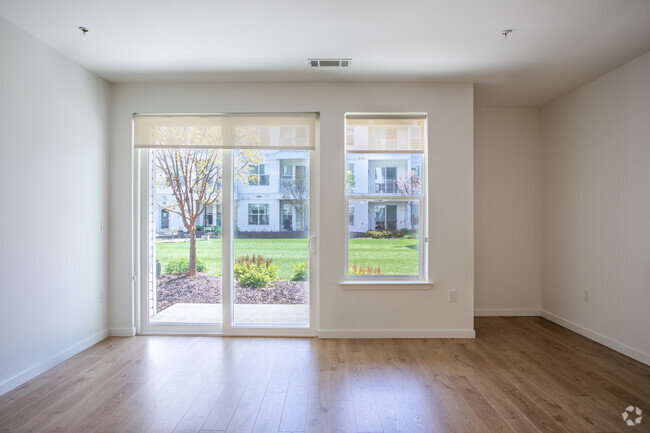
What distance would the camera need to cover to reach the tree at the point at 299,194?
12.6 ft

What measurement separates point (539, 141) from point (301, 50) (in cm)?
346

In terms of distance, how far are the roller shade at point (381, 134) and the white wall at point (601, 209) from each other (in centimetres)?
179

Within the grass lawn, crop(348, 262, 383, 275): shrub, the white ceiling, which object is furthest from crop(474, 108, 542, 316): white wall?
crop(348, 262, 383, 275): shrub

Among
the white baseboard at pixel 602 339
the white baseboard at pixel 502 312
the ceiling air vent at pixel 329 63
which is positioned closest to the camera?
the white baseboard at pixel 602 339

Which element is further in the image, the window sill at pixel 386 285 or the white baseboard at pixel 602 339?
the window sill at pixel 386 285

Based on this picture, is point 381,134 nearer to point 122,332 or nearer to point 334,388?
point 334,388

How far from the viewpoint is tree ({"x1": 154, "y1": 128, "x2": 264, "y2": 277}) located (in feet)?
12.7

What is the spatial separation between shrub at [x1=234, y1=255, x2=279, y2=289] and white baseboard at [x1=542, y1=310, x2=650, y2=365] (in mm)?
3501

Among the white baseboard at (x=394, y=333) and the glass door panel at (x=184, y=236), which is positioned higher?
the glass door panel at (x=184, y=236)

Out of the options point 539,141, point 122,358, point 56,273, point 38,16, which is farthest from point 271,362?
point 539,141

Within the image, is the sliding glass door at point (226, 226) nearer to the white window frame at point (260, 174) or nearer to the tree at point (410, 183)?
the white window frame at point (260, 174)

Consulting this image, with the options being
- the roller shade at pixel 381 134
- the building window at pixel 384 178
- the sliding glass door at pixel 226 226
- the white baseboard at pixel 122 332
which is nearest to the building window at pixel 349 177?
the roller shade at pixel 381 134

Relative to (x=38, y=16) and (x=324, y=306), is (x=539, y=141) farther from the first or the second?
(x=38, y=16)

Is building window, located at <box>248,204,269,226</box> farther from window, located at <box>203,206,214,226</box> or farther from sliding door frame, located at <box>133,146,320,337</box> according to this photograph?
window, located at <box>203,206,214,226</box>
